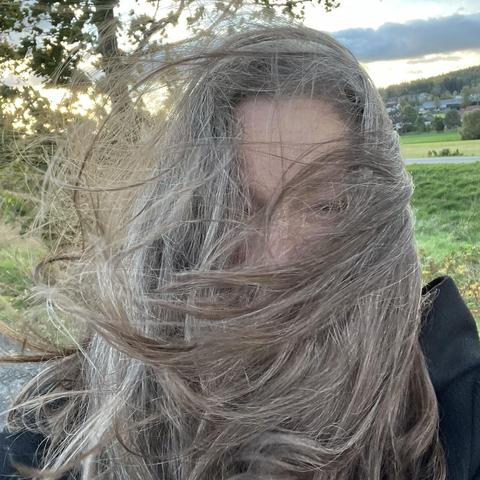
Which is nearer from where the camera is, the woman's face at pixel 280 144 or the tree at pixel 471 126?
the woman's face at pixel 280 144

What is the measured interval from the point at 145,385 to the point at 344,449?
312 mm

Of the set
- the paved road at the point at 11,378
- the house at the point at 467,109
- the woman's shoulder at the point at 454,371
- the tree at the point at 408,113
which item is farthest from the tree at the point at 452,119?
the paved road at the point at 11,378

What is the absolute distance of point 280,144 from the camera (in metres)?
0.88

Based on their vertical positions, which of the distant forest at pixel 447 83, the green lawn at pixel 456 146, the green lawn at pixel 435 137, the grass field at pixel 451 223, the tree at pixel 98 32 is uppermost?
the tree at pixel 98 32

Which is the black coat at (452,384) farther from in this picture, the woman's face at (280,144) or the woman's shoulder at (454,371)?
the woman's face at (280,144)

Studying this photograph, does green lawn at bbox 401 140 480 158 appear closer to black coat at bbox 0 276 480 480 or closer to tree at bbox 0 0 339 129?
tree at bbox 0 0 339 129

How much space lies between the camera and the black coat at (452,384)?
965 mm

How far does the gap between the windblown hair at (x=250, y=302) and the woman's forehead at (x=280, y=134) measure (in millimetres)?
16

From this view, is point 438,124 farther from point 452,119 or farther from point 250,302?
point 250,302

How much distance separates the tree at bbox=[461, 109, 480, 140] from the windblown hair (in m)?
1.85

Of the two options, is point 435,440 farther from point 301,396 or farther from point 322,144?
point 322,144

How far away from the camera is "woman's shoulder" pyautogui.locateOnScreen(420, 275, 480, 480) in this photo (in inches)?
37.9

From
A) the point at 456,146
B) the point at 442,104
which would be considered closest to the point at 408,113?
the point at 442,104

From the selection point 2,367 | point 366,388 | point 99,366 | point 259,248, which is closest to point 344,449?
point 366,388
